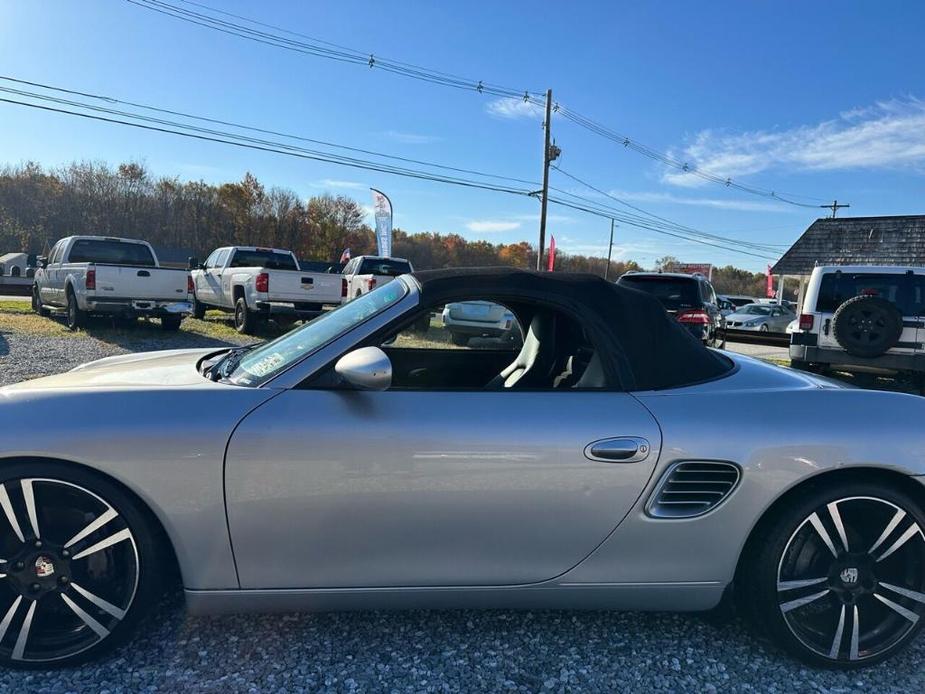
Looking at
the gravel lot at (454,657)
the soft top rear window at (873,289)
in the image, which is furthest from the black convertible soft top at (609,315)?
the soft top rear window at (873,289)

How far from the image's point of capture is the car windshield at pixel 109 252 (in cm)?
1194

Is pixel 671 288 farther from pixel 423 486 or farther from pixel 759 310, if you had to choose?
pixel 759 310

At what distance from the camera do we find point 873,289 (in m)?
8.34

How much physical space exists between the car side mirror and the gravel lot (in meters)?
1.03

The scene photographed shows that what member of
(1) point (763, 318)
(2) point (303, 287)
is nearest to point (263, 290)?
(2) point (303, 287)

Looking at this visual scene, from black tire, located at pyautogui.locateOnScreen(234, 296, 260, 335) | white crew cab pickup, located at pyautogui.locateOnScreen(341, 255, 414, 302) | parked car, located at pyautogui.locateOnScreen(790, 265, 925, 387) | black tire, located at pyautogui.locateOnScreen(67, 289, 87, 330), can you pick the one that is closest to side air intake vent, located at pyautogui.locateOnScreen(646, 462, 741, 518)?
parked car, located at pyautogui.locateOnScreen(790, 265, 925, 387)

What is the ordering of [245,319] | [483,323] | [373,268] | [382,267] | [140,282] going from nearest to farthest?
[483,323]
[140,282]
[245,319]
[373,268]
[382,267]

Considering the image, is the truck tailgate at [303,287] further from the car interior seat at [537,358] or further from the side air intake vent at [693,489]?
the side air intake vent at [693,489]

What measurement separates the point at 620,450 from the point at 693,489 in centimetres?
32

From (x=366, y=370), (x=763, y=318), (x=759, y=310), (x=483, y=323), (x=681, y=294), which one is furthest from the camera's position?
(x=759, y=310)

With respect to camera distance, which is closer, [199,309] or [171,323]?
[171,323]

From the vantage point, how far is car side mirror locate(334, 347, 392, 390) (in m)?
1.92

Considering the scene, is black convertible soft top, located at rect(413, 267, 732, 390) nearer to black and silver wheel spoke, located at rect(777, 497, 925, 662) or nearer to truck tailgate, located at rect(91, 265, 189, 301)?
black and silver wheel spoke, located at rect(777, 497, 925, 662)

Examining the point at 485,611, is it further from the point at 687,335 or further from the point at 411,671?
the point at 687,335
